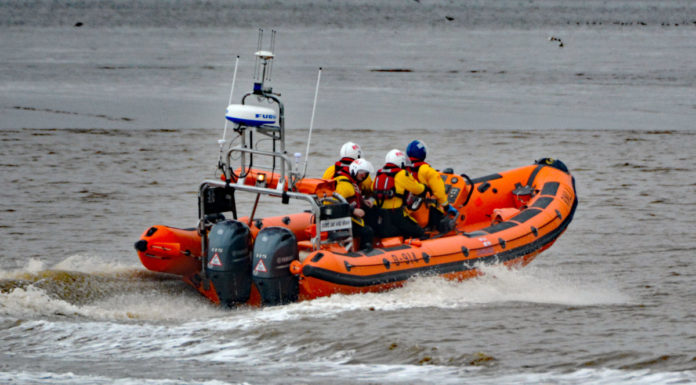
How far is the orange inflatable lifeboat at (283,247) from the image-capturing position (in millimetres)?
7438

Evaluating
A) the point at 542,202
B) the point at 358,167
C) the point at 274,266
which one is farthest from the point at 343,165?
the point at 542,202

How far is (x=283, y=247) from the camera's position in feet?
24.5

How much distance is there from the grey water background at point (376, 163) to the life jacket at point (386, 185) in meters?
0.85

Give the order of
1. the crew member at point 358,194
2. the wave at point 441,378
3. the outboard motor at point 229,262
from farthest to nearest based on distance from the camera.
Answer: the crew member at point 358,194
the outboard motor at point 229,262
the wave at point 441,378

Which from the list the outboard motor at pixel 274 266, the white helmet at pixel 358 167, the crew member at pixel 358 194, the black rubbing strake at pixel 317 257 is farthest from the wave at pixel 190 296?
the white helmet at pixel 358 167

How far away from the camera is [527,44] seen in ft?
113

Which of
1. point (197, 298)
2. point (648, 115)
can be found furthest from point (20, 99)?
point (197, 298)

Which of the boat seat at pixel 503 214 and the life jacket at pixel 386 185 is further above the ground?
the life jacket at pixel 386 185

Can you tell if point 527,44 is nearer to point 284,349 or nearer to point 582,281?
point 582,281

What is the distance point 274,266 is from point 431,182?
5.88 feet

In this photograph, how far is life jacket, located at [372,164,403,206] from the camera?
8242mm

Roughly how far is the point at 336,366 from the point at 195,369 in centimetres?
86

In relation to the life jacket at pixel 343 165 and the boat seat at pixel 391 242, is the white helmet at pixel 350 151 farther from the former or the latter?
the boat seat at pixel 391 242

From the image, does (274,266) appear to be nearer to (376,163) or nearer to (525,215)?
(525,215)
